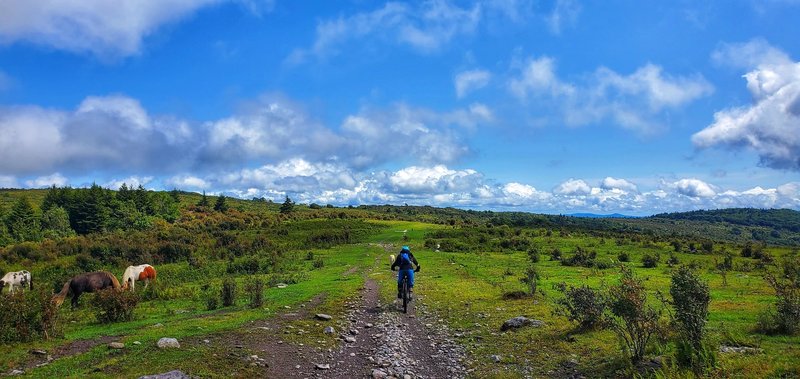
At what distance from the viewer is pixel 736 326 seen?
13508 millimetres

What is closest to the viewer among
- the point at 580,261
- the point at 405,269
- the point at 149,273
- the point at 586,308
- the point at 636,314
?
the point at 636,314

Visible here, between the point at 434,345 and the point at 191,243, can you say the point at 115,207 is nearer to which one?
the point at 191,243

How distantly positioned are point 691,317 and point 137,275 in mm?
31389

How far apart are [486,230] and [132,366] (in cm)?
6874

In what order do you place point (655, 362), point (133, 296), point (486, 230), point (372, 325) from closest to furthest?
point (655, 362)
point (372, 325)
point (133, 296)
point (486, 230)

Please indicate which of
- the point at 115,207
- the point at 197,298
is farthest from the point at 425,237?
the point at 115,207

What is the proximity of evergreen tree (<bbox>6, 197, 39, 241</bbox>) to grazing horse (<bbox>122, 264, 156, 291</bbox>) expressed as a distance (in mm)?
57261

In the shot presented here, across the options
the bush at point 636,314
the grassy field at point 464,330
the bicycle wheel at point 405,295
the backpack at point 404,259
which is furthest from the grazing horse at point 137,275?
the bush at point 636,314

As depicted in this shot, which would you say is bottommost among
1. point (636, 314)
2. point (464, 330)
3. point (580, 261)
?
point (580, 261)

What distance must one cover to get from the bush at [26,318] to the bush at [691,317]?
17.5 meters

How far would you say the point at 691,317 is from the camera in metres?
9.31

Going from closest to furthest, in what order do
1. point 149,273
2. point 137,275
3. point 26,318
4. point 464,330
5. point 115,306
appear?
point 26,318
point 464,330
point 115,306
point 137,275
point 149,273

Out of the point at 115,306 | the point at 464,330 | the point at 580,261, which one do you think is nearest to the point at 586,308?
the point at 464,330

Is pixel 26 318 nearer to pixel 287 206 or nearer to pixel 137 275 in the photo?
pixel 137 275
